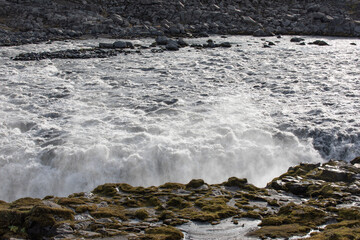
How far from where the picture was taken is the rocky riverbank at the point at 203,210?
31.7 ft

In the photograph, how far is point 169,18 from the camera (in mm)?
68375

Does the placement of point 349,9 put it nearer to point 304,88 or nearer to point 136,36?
point 136,36

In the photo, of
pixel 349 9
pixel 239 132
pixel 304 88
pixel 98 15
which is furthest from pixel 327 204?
pixel 349 9

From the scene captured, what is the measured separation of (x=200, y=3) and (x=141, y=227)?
69.8 metres

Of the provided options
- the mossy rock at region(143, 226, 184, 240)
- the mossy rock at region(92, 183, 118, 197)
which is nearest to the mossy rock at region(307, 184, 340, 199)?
the mossy rock at region(143, 226, 184, 240)

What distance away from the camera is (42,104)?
2377 cm

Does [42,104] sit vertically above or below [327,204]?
below

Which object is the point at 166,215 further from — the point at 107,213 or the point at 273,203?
the point at 273,203

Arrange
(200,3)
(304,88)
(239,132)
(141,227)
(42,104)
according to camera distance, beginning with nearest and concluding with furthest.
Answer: (141,227) → (239,132) → (42,104) → (304,88) → (200,3)

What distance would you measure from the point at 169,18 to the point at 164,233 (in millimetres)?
62267

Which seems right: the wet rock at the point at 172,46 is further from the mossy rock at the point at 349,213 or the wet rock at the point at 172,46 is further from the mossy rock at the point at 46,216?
the mossy rock at the point at 46,216

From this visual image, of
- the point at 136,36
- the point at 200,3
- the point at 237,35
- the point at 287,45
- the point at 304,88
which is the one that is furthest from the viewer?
the point at 200,3

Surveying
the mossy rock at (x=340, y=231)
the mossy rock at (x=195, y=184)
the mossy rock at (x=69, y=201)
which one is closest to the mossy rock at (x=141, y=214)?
the mossy rock at (x=69, y=201)

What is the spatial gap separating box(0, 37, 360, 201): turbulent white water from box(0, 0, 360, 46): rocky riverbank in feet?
77.9
